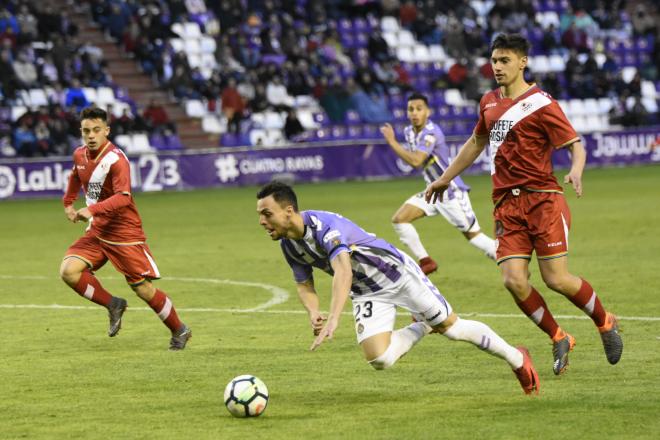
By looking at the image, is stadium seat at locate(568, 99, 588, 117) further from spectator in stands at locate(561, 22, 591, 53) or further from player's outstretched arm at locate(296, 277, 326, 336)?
player's outstretched arm at locate(296, 277, 326, 336)

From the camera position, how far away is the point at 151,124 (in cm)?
3297

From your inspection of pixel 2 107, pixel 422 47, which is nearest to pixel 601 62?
pixel 422 47

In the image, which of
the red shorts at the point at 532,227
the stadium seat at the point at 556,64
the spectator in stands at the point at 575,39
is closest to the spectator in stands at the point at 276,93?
the stadium seat at the point at 556,64

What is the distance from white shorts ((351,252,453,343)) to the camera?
27.8 feet

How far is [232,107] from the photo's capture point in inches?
1347

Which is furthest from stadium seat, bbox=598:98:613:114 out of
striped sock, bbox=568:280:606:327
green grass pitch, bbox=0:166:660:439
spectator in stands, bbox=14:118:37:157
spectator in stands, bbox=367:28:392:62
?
striped sock, bbox=568:280:606:327

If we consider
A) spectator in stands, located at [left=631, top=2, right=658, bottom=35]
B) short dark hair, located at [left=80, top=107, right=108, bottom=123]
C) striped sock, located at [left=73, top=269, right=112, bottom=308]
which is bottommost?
spectator in stands, located at [left=631, top=2, right=658, bottom=35]

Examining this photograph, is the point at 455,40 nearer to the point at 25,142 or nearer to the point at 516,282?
the point at 25,142

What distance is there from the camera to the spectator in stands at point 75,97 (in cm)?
3173

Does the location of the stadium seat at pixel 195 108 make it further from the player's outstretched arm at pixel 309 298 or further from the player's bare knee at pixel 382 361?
the player's bare knee at pixel 382 361

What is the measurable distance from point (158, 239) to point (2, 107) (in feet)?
38.4

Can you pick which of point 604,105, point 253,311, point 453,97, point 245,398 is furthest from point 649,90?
point 245,398

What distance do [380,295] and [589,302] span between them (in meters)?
1.74

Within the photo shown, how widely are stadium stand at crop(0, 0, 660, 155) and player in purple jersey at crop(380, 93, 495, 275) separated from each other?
16.6 meters
